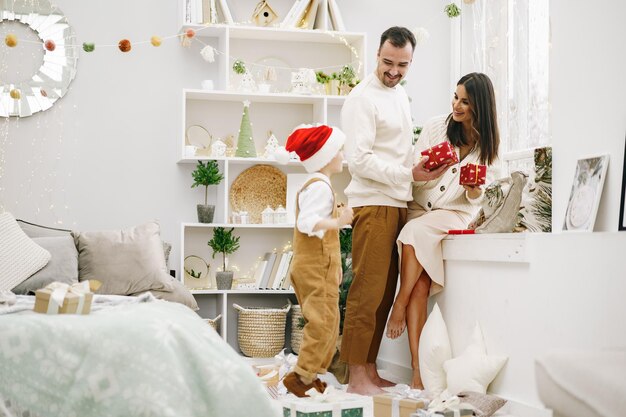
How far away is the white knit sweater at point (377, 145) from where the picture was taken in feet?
12.2

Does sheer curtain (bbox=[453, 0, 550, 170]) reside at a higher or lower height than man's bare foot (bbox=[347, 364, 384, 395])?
higher

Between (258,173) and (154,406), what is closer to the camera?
(154,406)

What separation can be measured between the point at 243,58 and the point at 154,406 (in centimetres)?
325

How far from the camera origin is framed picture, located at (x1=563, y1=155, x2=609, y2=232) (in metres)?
2.67

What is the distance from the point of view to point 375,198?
12.5ft

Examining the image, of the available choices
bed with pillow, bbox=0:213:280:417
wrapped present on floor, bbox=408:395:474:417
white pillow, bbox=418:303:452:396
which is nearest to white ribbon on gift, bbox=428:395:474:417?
wrapped present on floor, bbox=408:395:474:417

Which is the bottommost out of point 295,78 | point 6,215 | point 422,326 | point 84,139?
point 422,326

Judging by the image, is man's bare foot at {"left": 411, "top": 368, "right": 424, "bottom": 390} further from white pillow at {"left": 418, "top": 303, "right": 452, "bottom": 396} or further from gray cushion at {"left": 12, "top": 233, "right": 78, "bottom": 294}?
gray cushion at {"left": 12, "top": 233, "right": 78, "bottom": 294}

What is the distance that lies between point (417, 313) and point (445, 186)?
60cm

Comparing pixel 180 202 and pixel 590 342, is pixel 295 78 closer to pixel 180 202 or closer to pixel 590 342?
pixel 180 202

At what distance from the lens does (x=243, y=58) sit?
16.9ft

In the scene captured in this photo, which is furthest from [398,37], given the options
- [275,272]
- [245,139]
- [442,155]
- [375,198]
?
[275,272]

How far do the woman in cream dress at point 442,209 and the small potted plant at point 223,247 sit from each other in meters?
1.28

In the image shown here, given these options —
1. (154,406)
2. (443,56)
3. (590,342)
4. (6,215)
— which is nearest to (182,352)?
(154,406)
